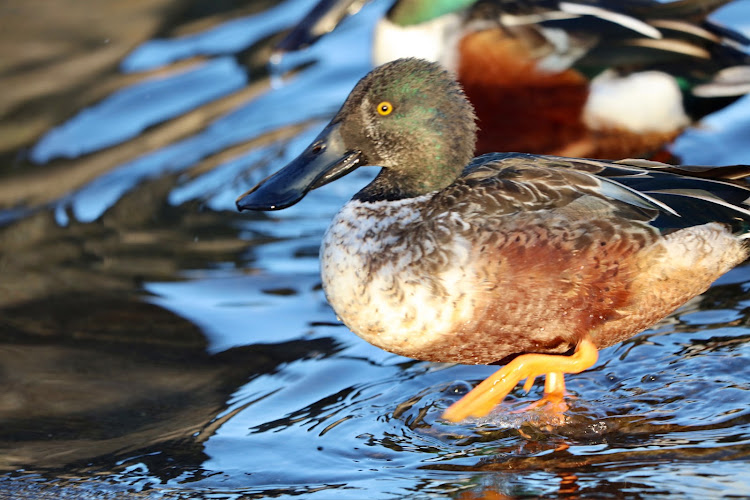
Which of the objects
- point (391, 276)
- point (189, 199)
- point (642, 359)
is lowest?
point (642, 359)

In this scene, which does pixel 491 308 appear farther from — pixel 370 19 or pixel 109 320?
pixel 370 19

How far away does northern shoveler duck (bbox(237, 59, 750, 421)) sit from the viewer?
336 cm

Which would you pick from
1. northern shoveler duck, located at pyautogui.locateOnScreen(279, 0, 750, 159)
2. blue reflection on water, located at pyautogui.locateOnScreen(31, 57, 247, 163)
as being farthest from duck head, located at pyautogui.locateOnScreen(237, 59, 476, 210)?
blue reflection on water, located at pyautogui.locateOnScreen(31, 57, 247, 163)

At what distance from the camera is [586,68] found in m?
5.51

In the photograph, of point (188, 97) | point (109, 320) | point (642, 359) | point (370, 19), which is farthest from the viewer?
point (370, 19)

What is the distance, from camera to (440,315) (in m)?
3.34

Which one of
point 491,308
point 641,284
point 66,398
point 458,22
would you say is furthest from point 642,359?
point 458,22

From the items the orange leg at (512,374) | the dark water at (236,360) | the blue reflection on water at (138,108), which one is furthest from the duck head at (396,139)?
the blue reflection on water at (138,108)

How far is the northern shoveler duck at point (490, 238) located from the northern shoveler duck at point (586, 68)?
186 centimetres

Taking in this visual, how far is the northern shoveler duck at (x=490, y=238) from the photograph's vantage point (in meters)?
3.36

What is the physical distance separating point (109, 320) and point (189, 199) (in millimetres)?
1399

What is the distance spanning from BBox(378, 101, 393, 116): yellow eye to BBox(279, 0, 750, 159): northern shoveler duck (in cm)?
206

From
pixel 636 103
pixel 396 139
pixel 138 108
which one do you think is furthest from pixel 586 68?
pixel 138 108

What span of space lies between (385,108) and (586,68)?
2.22 meters
